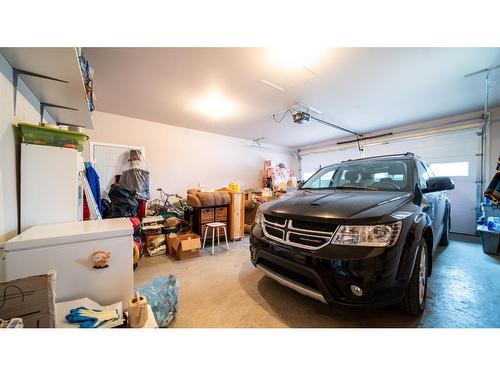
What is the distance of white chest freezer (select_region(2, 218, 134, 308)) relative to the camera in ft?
3.12

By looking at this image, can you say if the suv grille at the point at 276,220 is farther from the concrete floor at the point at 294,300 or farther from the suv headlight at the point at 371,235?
the concrete floor at the point at 294,300

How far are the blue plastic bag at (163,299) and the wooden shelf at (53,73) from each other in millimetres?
1780

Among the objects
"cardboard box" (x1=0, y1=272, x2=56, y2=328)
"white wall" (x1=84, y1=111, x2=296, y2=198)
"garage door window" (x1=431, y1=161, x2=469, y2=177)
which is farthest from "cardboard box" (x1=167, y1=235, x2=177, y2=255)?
"garage door window" (x1=431, y1=161, x2=469, y2=177)

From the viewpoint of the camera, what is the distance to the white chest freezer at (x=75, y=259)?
95cm

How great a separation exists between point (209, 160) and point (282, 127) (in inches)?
93.5

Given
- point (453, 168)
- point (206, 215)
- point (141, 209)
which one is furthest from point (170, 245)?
point (453, 168)

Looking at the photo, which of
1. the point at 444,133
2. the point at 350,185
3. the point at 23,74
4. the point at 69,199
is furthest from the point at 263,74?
the point at 444,133

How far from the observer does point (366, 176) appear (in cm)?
209

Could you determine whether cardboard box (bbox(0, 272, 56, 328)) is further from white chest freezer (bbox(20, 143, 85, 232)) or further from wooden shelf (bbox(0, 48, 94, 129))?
wooden shelf (bbox(0, 48, 94, 129))

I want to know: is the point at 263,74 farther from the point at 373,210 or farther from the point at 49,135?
the point at 49,135

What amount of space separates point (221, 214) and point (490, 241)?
15.7ft

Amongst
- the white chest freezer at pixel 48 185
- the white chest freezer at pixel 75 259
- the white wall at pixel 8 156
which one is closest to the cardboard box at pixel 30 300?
the white chest freezer at pixel 75 259

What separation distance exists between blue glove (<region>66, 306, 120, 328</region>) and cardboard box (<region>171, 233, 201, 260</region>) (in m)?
1.90

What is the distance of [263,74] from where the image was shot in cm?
250
